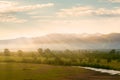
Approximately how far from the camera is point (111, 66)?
98938 millimetres

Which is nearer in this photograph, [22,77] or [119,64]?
[22,77]

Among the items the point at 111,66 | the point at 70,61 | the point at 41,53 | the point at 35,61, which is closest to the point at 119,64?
the point at 111,66

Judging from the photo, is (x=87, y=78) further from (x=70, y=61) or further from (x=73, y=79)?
(x=70, y=61)

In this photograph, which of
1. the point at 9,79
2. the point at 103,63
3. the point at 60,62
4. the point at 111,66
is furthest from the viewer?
the point at 60,62

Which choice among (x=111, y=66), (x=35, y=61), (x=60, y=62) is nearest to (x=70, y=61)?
(x=60, y=62)

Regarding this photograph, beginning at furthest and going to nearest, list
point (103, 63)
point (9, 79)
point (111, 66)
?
point (103, 63), point (111, 66), point (9, 79)

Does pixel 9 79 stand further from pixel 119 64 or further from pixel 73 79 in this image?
pixel 119 64

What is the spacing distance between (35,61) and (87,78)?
49500 millimetres

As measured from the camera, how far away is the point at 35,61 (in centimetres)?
11750

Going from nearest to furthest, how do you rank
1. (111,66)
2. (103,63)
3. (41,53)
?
(111,66) < (103,63) < (41,53)

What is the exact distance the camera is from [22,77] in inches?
2734

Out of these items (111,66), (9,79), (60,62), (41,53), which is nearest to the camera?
(9,79)

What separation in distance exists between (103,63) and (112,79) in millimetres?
36303

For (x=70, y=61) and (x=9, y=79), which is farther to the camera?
(x=70, y=61)
